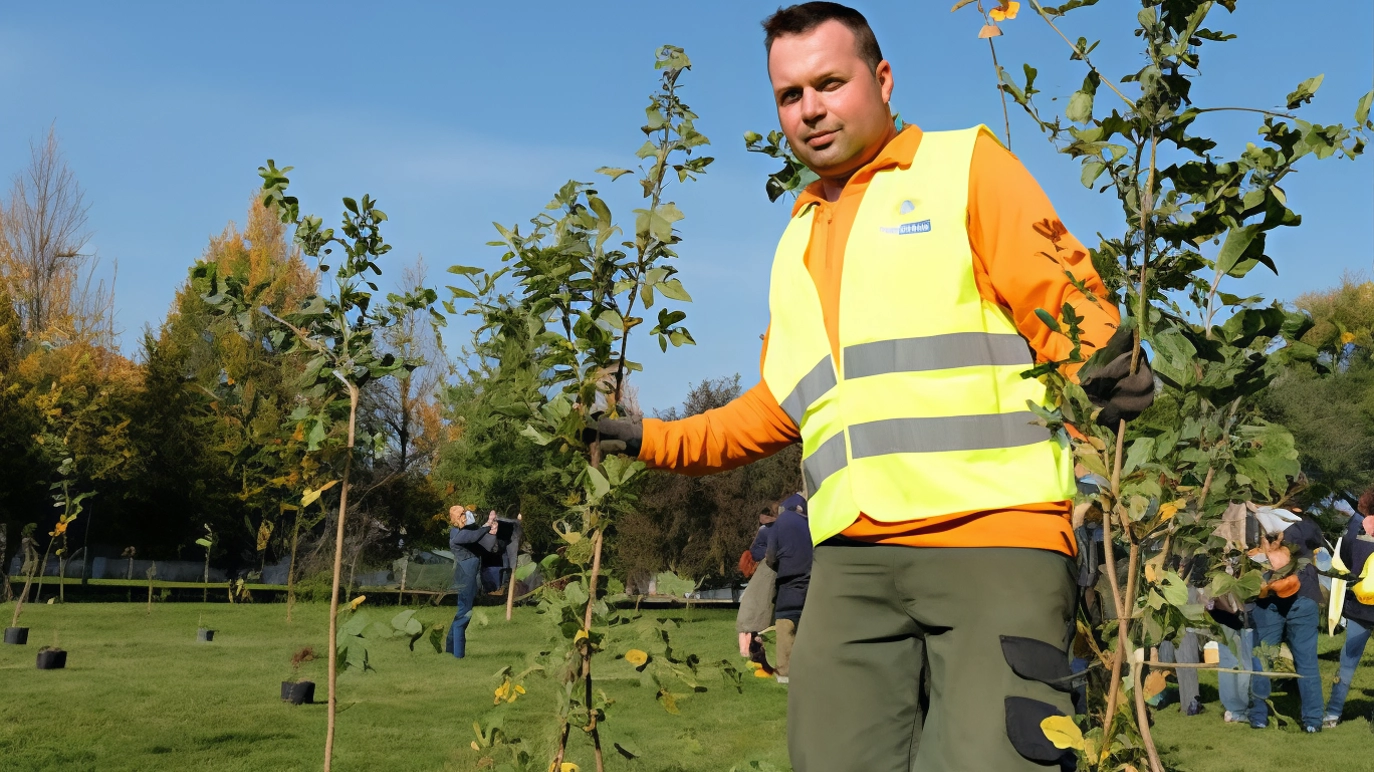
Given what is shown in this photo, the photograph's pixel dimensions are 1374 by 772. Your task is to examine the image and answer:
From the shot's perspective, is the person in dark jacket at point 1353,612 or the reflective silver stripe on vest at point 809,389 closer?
the reflective silver stripe on vest at point 809,389

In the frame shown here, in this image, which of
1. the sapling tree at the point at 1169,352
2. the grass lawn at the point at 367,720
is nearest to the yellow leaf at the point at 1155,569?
the sapling tree at the point at 1169,352

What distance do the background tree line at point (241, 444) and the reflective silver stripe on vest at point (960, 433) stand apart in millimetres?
19210

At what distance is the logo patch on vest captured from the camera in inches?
92.8

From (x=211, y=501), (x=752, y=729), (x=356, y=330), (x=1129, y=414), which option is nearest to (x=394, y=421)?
(x=211, y=501)

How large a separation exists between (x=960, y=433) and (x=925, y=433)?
0.07 m

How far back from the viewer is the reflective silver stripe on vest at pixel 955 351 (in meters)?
2.27

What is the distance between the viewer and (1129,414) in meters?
1.97

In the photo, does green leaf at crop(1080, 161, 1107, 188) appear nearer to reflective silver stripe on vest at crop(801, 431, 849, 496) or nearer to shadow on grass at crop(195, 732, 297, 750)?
reflective silver stripe on vest at crop(801, 431, 849, 496)

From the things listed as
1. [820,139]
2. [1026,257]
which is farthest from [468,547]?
[1026,257]

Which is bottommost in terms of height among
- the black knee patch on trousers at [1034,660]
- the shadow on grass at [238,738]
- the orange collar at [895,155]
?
the shadow on grass at [238,738]

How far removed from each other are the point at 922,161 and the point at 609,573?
1.33 meters

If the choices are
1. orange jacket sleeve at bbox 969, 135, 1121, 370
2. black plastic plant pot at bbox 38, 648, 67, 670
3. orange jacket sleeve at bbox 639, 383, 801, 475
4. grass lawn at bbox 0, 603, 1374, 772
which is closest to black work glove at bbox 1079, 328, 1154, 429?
orange jacket sleeve at bbox 969, 135, 1121, 370

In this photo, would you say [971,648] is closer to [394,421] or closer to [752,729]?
[752,729]

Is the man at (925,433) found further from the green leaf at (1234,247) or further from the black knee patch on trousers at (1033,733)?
the green leaf at (1234,247)
